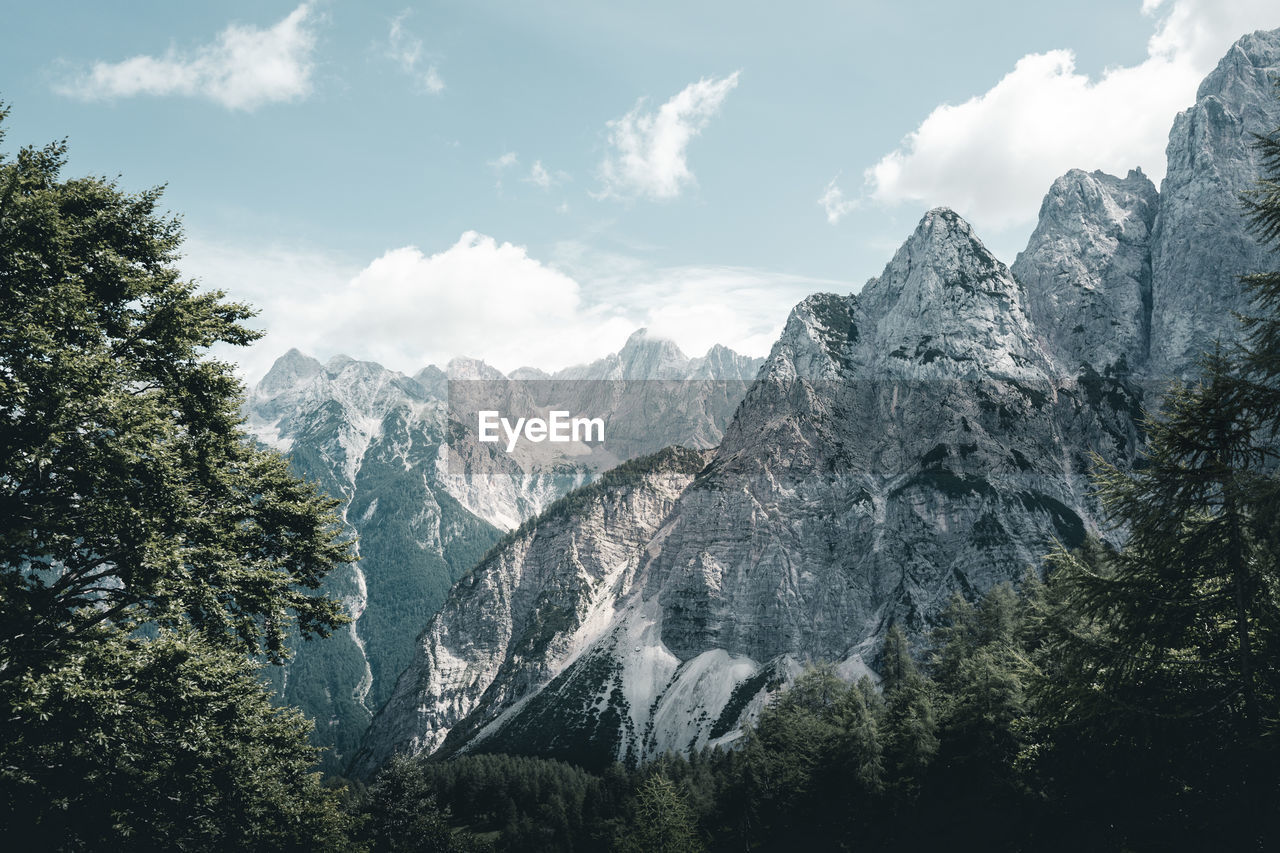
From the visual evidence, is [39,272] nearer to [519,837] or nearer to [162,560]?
[162,560]

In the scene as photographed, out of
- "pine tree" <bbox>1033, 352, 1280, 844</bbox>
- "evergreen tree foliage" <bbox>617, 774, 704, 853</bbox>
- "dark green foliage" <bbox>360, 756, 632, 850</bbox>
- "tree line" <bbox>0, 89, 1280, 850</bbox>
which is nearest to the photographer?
"pine tree" <bbox>1033, 352, 1280, 844</bbox>

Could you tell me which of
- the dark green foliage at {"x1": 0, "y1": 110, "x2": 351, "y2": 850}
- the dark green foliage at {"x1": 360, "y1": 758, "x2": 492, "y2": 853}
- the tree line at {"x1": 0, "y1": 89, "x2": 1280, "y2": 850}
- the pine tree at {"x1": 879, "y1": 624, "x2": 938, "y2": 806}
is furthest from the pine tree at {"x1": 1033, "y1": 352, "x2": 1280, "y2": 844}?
the dark green foliage at {"x1": 360, "y1": 758, "x2": 492, "y2": 853}

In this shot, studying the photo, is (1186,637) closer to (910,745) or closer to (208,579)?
(208,579)

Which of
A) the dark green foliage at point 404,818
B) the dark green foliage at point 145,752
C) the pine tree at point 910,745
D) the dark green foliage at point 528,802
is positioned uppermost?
the dark green foliage at point 145,752

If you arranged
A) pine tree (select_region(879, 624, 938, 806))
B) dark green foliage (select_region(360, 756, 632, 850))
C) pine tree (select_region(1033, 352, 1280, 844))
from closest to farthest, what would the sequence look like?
1. pine tree (select_region(1033, 352, 1280, 844))
2. pine tree (select_region(879, 624, 938, 806))
3. dark green foliage (select_region(360, 756, 632, 850))

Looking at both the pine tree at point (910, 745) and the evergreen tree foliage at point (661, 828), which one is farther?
the evergreen tree foliage at point (661, 828)

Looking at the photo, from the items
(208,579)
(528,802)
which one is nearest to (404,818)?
(208,579)

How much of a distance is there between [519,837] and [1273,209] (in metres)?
130

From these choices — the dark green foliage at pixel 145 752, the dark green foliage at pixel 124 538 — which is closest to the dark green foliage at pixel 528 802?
the dark green foliage at pixel 145 752

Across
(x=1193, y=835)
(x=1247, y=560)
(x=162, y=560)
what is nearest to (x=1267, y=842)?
(x=1193, y=835)

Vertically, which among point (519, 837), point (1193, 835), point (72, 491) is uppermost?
point (72, 491)

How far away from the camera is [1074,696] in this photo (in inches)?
655

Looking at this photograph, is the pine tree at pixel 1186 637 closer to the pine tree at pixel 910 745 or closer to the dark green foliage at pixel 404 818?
the pine tree at pixel 910 745

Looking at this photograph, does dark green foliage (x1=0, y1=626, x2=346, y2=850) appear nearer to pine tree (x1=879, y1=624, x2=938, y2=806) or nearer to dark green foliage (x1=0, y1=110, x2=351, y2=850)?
dark green foliage (x1=0, y1=110, x2=351, y2=850)
